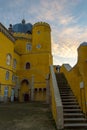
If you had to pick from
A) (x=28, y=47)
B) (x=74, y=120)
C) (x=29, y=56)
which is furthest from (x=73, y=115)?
(x=28, y=47)

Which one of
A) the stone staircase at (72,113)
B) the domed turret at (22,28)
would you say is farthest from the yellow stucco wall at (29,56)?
the stone staircase at (72,113)

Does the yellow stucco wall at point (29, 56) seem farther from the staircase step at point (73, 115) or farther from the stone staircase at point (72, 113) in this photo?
the staircase step at point (73, 115)

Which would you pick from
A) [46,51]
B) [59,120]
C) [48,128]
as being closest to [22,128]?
[48,128]

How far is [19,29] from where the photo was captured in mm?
43406

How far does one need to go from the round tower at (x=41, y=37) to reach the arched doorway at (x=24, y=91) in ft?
24.8

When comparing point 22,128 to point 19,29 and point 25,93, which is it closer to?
point 25,93

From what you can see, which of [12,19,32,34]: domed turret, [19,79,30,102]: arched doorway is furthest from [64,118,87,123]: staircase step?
[12,19,32,34]: domed turret

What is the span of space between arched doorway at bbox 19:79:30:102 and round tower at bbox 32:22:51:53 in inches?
297

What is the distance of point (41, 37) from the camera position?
3456 centimetres

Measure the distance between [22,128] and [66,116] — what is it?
7.14 ft

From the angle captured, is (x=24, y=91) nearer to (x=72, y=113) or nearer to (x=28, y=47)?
Result: (x=28, y=47)

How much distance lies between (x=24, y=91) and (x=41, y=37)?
40.7ft

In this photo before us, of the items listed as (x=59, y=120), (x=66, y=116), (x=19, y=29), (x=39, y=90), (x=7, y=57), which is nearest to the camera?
(x=59, y=120)

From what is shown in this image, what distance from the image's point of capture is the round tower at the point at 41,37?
3396cm
